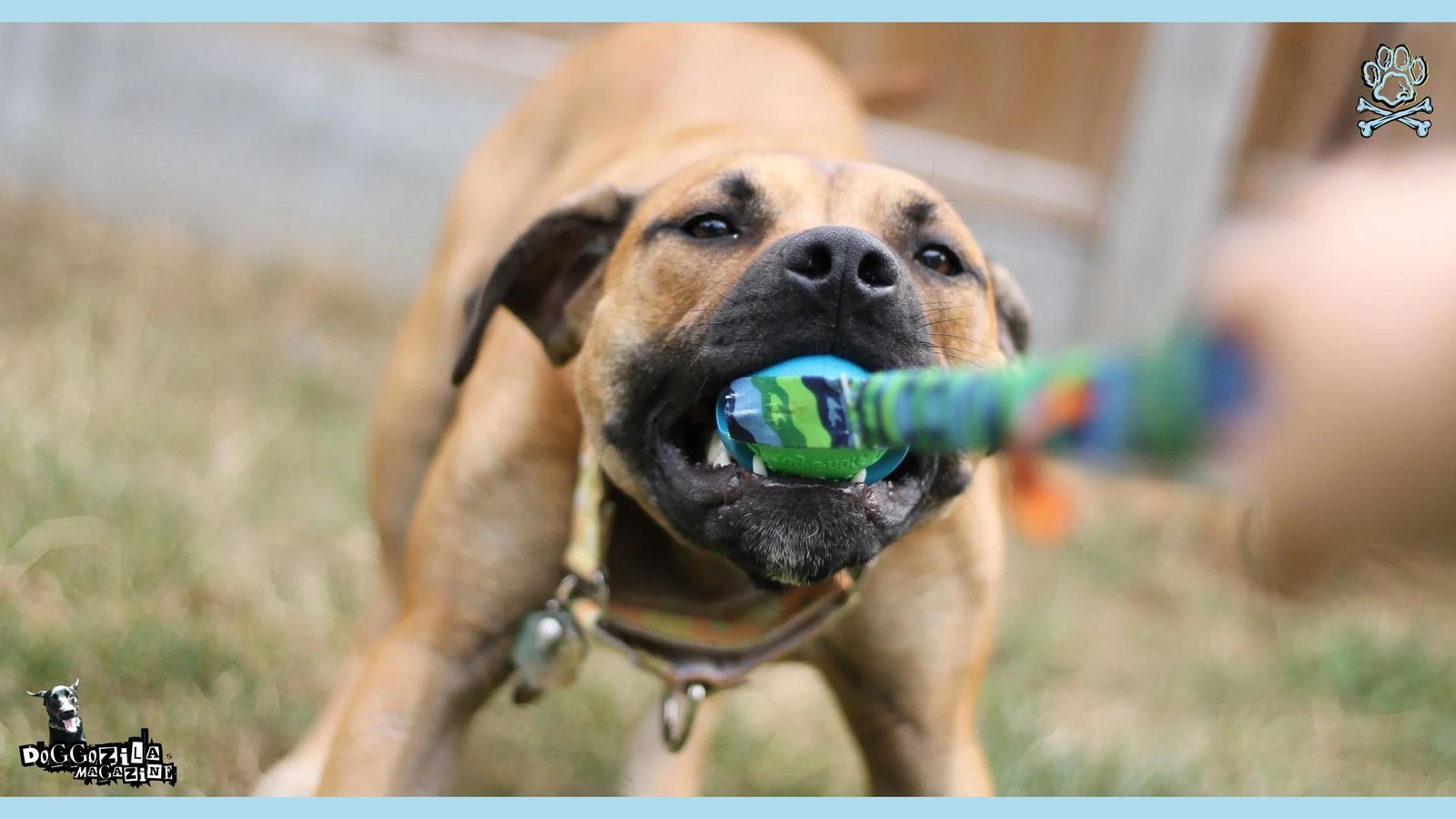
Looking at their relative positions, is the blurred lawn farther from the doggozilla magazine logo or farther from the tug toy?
the tug toy

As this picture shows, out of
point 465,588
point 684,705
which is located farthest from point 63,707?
point 684,705

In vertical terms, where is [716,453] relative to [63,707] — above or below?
above

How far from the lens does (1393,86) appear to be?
4.76 meters

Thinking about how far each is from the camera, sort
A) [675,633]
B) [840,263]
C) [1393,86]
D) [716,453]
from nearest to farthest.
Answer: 1. [840,263]
2. [716,453]
3. [675,633]
4. [1393,86]

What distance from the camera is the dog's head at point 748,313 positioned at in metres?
Result: 2.26

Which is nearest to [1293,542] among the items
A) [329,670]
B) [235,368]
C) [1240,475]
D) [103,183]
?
[1240,475]

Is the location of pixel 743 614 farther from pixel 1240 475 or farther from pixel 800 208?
pixel 1240 475

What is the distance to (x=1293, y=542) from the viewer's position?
120 cm

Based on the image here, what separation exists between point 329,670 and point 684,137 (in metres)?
1.62

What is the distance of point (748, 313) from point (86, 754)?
5.64 ft

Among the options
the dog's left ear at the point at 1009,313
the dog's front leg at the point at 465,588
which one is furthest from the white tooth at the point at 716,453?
the dog's left ear at the point at 1009,313

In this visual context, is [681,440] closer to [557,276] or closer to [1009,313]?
[557,276]

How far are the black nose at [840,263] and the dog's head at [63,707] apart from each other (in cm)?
183

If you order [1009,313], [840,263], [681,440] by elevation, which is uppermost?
[840,263]
